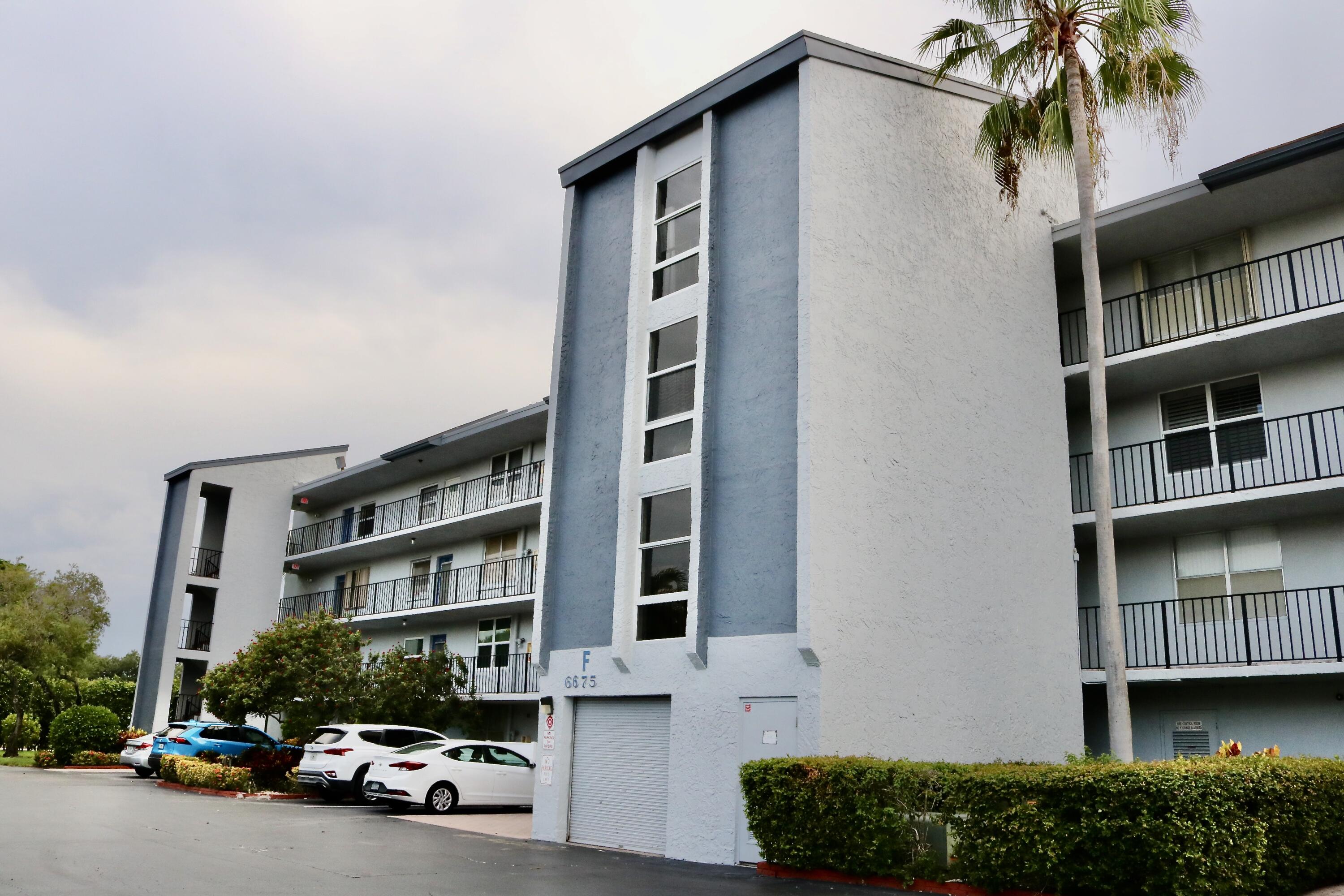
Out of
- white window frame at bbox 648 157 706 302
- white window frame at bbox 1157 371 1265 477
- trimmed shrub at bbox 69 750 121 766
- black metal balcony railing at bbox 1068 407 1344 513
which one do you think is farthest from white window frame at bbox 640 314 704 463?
trimmed shrub at bbox 69 750 121 766

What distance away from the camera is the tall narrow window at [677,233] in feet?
63.2

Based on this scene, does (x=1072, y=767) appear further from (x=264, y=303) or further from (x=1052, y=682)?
(x=264, y=303)

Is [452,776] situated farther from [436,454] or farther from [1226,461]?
[1226,461]

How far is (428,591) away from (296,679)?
8.33 m

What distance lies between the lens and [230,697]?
26.8 metres

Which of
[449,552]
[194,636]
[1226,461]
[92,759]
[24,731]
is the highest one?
[449,552]

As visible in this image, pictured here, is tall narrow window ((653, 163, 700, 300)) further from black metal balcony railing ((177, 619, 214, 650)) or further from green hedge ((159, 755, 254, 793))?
black metal balcony railing ((177, 619, 214, 650))

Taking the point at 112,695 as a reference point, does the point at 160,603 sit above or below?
above

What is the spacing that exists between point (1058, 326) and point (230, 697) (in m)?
20.9

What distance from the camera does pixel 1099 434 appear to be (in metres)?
15.8

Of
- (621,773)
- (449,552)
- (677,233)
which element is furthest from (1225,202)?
(449,552)

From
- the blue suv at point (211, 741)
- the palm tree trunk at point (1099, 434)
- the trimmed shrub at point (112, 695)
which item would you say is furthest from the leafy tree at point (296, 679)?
the trimmed shrub at point (112, 695)

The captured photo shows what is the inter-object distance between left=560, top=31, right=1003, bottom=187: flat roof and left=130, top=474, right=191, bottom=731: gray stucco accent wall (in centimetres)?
2565

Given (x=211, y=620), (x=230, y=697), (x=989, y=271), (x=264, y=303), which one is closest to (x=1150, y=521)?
(x=989, y=271)
